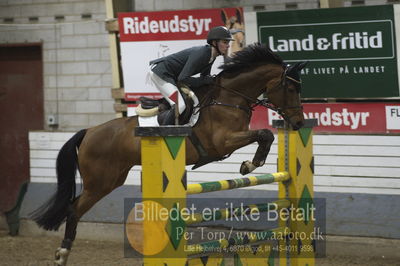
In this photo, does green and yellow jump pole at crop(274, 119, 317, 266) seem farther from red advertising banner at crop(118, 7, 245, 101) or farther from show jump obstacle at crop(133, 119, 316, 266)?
red advertising banner at crop(118, 7, 245, 101)

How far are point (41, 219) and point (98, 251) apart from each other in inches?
59.8

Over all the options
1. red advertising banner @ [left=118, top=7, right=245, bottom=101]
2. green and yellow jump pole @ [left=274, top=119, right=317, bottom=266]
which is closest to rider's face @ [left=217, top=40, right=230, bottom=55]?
green and yellow jump pole @ [left=274, top=119, right=317, bottom=266]

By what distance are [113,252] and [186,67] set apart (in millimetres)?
2810

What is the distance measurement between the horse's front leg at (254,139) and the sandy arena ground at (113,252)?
5.55 ft

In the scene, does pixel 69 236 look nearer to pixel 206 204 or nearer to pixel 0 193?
pixel 206 204

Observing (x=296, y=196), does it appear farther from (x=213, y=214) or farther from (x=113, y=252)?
(x=113, y=252)

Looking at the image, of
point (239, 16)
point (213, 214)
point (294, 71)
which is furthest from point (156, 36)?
point (213, 214)

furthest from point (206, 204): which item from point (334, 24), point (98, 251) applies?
point (334, 24)

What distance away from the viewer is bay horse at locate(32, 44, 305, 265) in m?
6.32

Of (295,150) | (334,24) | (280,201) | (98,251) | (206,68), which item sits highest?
(334,24)

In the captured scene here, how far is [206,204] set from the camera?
8.56 metres

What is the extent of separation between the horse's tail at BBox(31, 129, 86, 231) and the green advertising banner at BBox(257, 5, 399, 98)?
7.56 feet

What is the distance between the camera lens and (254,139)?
6.15 meters

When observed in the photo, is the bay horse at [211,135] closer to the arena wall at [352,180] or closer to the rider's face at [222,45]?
the rider's face at [222,45]
